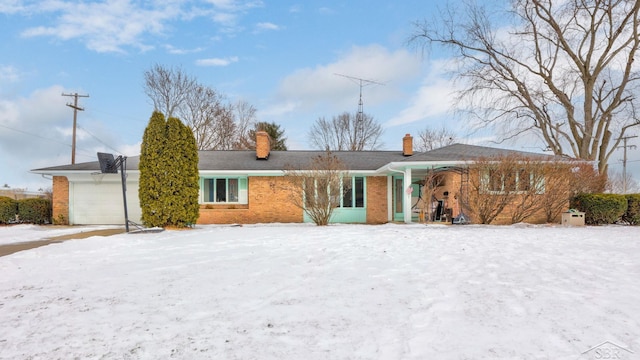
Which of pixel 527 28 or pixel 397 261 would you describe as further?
pixel 527 28

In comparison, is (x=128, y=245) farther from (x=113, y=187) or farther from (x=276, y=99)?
(x=276, y=99)

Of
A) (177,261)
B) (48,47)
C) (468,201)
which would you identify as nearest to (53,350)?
(177,261)

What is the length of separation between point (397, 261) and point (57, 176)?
17252mm

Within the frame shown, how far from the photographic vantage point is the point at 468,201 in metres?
13.0

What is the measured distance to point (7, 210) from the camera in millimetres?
15688

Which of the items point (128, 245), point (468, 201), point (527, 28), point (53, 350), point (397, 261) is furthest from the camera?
point (527, 28)

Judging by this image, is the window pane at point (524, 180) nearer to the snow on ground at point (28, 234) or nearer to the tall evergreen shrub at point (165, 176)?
the tall evergreen shrub at point (165, 176)

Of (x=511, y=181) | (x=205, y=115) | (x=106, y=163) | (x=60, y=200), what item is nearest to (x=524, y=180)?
(x=511, y=181)

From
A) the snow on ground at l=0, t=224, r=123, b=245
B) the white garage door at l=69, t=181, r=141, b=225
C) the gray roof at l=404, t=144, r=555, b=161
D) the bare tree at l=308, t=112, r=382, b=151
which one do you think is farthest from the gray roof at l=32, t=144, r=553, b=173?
the bare tree at l=308, t=112, r=382, b=151

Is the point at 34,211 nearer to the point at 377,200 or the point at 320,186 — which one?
the point at 320,186

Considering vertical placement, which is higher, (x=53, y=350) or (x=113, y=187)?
(x=113, y=187)

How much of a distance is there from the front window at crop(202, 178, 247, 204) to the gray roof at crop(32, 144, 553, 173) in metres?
0.76

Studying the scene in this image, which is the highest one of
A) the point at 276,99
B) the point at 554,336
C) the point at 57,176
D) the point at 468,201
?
the point at 276,99

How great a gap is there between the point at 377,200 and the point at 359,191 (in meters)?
0.98
